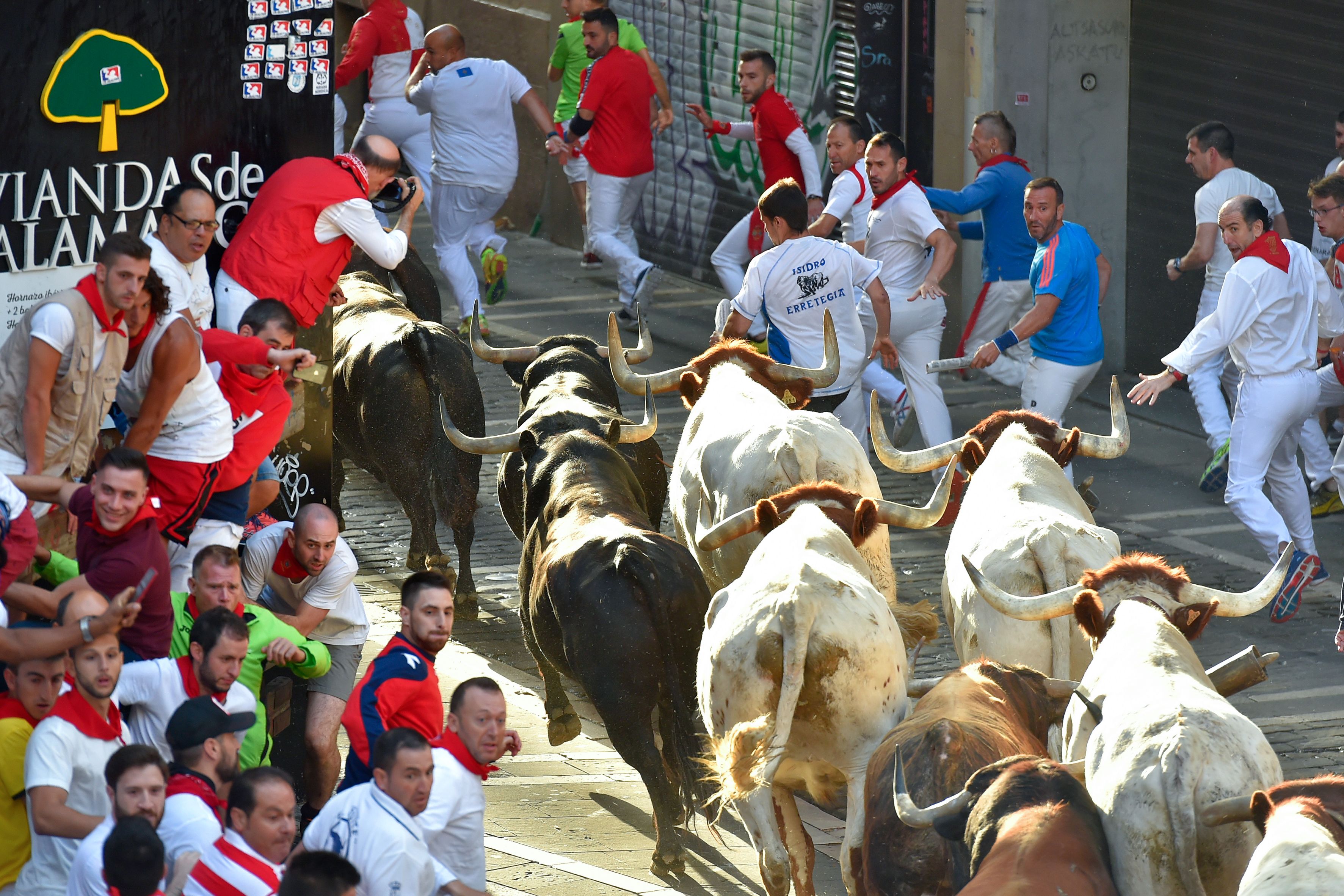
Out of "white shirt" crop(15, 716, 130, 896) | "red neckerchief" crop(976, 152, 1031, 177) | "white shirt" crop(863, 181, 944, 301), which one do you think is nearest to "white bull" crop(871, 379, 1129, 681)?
"white shirt" crop(15, 716, 130, 896)

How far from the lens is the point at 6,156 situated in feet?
21.9

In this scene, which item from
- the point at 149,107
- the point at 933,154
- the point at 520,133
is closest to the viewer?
the point at 149,107

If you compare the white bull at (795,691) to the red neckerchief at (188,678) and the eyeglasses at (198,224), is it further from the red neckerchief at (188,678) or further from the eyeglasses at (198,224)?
the eyeglasses at (198,224)

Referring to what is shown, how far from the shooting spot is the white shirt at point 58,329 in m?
6.05

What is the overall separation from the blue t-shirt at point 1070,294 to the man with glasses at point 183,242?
5.50 metres

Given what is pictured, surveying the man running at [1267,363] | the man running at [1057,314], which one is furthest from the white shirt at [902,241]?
the man running at [1267,363]

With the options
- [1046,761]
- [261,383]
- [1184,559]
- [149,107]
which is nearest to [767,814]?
[1046,761]

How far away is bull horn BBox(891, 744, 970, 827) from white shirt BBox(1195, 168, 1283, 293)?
291 inches

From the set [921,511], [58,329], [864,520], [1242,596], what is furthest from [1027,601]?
[58,329]

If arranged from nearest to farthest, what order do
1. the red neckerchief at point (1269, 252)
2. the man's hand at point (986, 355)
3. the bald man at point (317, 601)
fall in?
the bald man at point (317, 601), the red neckerchief at point (1269, 252), the man's hand at point (986, 355)

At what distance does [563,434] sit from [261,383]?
227cm

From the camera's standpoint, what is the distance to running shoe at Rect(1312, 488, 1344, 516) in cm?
1141

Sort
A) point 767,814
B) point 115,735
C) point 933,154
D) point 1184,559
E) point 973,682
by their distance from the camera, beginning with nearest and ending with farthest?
point 115,735, point 973,682, point 767,814, point 1184,559, point 933,154

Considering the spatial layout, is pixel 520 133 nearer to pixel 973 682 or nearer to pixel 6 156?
pixel 6 156
